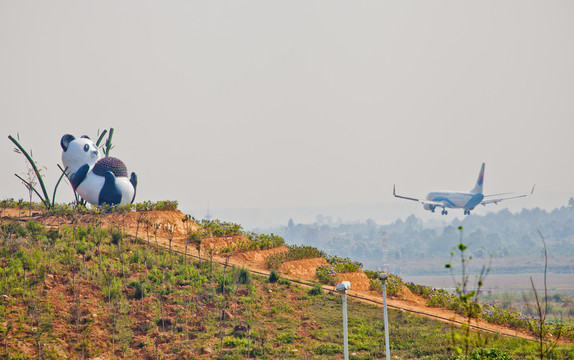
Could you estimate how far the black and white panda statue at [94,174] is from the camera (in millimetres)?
32406

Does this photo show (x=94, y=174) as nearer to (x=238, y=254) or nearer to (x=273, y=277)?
(x=238, y=254)

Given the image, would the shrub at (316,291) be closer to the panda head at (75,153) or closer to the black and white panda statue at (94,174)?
the black and white panda statue at (94,174)

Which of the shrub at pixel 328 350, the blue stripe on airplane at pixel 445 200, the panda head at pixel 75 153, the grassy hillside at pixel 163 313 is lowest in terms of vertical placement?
the shrub at pixel 328 350

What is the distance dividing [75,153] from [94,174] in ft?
5.72

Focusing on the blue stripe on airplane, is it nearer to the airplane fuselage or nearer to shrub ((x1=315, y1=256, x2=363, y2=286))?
the airplane fuselage

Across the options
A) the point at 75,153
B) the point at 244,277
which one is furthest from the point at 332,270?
the point at 75,153

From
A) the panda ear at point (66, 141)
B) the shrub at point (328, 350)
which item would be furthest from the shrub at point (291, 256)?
the panda ear at point (66, 141)

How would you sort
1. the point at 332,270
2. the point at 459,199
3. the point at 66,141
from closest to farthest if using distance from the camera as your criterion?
the point at 332,270, the point at 66,141, the point at 459,199

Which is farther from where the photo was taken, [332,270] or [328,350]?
[332,270]

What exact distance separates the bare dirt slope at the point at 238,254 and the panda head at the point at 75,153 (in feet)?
10.1

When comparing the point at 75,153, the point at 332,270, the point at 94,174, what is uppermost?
the point at 75,153

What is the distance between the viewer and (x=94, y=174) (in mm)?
32594

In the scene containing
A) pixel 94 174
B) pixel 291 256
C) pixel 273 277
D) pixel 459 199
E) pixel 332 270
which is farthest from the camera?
pixel 459 199

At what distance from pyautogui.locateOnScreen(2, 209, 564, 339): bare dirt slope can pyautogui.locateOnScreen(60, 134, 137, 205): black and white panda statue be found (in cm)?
110
